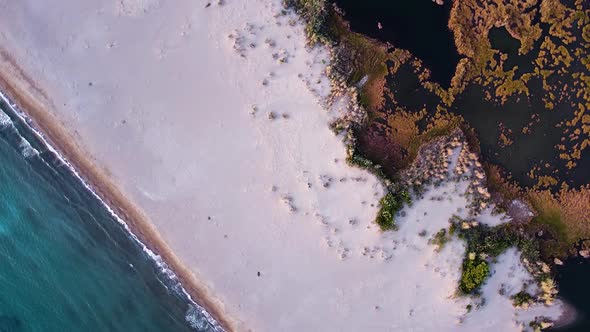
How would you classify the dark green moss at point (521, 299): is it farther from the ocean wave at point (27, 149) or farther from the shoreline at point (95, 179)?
the ocean wave at point (27, 149)

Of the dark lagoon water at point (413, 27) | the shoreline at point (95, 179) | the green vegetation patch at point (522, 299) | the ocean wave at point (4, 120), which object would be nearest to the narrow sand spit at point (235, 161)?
the shoreline at point (95, 179)

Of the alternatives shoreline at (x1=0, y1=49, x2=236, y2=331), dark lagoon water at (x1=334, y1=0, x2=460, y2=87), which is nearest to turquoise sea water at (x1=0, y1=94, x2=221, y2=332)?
shoreline at (x1=0, y1=49, x2=236, y2=331)

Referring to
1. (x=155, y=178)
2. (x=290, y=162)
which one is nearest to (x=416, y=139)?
(x=290, y=162)

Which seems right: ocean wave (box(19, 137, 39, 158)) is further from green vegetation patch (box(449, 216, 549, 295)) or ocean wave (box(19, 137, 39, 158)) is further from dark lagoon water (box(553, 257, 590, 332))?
dark lagoon water (box(553, 257, 590, 332))

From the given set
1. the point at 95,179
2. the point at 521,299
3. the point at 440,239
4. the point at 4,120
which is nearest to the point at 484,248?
the point at 440,239

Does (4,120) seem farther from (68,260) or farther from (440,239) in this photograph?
(440,239)

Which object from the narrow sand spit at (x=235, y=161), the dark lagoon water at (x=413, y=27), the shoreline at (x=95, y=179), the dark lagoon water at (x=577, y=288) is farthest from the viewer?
the dark lagoon water at (x=577, y=288)
